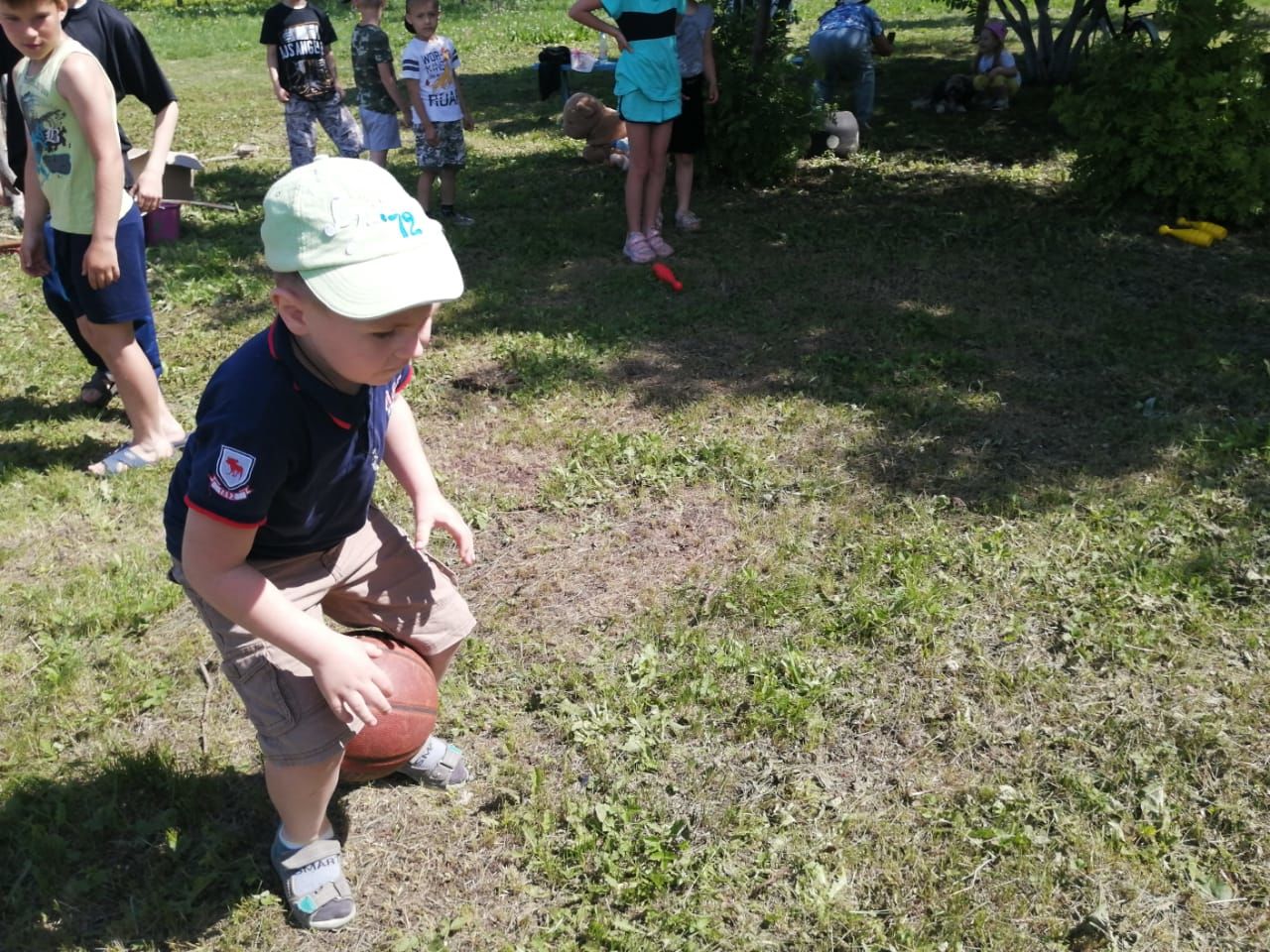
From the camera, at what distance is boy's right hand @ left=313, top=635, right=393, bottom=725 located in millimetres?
2156

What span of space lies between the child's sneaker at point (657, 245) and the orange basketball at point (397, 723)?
4.79 metres

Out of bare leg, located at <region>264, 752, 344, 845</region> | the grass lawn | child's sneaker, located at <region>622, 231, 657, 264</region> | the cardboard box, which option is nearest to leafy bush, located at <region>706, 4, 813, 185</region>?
child's sneaker, located at <region>622, 231, 657, 264</region>

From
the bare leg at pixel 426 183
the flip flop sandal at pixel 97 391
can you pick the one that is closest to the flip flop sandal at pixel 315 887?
the flip flop sandal at pixel 97 391

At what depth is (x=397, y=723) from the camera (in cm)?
279

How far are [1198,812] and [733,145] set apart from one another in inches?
265

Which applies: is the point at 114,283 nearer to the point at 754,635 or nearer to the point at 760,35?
the point at 754,635

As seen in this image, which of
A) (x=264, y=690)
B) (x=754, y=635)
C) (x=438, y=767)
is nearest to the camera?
(x=264, y=690)

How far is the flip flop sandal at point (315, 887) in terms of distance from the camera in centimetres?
269

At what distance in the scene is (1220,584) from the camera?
375 cm

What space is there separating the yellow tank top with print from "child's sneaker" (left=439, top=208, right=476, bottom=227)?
3.98 metres

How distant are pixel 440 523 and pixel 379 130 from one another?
6.58 metres

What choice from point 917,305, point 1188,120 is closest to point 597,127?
point 917,305

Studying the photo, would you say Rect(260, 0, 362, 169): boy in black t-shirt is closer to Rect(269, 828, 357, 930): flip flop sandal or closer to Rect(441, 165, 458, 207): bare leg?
Rect(441, 165, 458, 207): bare leg

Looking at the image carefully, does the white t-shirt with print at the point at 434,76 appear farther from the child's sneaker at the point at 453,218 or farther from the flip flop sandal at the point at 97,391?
the flip flop sandal at the point at 97,391
